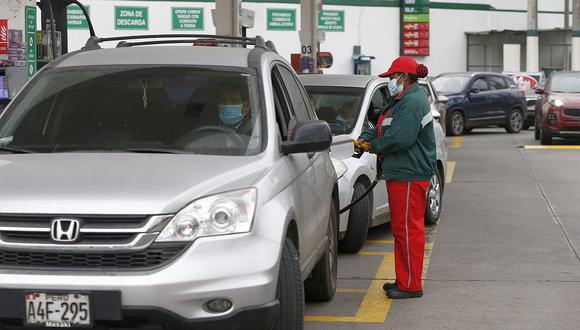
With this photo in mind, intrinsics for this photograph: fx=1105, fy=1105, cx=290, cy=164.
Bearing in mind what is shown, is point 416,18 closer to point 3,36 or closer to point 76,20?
point 76,20

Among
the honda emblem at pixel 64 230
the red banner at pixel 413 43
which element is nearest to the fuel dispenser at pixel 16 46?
the honda emblem at pixel 64 230

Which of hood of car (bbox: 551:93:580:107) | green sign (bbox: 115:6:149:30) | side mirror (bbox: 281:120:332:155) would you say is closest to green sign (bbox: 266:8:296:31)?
green sign (bbox: 115:6:149:30)

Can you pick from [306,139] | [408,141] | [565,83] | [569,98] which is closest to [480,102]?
[565,83]

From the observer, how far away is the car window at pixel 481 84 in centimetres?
2998

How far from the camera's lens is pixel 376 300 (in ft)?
26.7

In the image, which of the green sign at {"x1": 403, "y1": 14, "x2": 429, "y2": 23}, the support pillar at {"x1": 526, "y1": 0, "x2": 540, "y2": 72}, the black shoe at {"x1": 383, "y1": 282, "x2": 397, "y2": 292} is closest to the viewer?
the black shoe at {"x1": 383, "y1": 282, "x2": 397, "y2": 292}

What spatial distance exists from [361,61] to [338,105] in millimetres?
39373

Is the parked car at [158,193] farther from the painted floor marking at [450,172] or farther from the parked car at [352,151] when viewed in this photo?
the painted floor marking at [450,172]

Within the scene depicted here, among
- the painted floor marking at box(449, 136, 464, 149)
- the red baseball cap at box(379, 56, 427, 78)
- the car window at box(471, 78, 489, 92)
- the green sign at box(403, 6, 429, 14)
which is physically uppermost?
the green sign at box(403, 6, 429, 14)

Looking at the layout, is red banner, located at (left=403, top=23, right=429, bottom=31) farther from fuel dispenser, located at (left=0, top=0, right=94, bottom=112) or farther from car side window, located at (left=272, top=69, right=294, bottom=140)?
car side window, located at (left=272, top=69, right=294, bottom=140)

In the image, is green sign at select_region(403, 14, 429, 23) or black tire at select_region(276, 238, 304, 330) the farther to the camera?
green sign at select_region(403, 14, 429, 23)

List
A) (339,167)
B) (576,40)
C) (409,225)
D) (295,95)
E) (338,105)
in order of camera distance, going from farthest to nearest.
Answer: (576,40)
(338,105)
(339,167)
(409,225)
(295,95)

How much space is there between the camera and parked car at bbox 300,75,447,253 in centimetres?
994

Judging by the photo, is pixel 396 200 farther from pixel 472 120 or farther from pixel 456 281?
pixel 472 120
